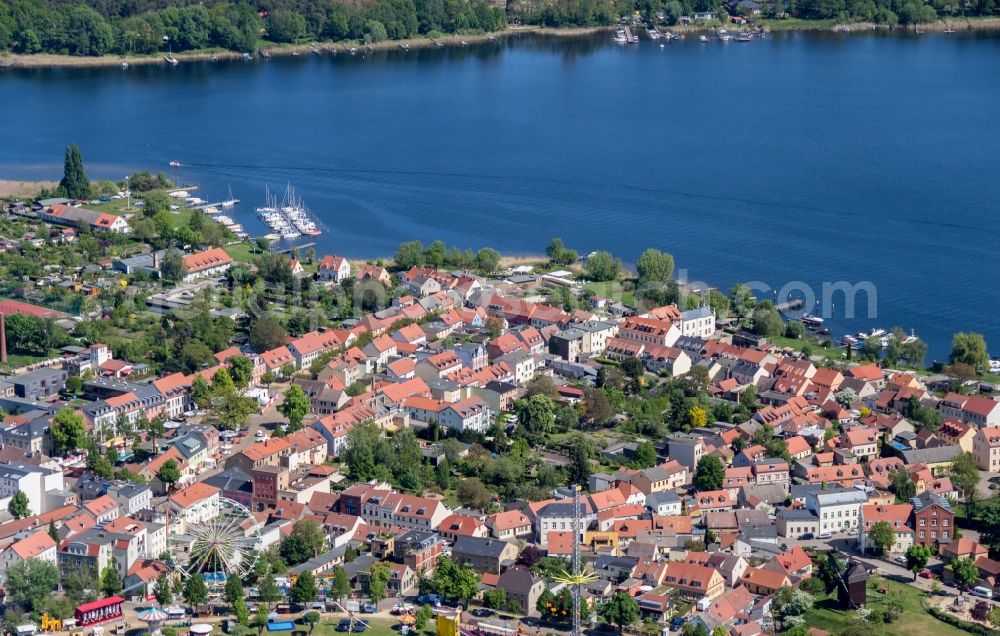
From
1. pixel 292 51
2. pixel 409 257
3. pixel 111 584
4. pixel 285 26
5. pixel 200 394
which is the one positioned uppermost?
pixel 285 26

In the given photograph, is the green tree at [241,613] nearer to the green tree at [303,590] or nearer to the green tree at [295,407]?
the green tree at [303,590]

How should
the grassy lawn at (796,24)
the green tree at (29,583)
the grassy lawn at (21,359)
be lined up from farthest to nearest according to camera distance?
the grassy lawn at (796,24) → the grassy lawn at (21,359) → the green tree at (29,583)

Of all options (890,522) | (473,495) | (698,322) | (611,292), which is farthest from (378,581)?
(611,292)

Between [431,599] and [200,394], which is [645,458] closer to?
[431,599]

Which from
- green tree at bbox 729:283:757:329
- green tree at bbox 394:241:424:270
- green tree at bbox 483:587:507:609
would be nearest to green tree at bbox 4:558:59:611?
green tree at bbox 483:587:507:609

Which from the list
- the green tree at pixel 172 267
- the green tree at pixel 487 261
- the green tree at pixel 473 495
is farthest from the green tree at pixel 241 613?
the green tree at pixel 487 261

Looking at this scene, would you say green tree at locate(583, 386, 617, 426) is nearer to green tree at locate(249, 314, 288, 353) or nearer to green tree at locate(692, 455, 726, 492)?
green tree at locate(692, 455, 726, 492)
